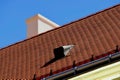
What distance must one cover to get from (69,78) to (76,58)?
114 cm

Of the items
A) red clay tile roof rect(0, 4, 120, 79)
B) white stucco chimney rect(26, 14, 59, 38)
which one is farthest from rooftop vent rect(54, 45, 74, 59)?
white stucco chimney rect(26, 14, 59, 38)

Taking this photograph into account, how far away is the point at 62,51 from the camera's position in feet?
49.7

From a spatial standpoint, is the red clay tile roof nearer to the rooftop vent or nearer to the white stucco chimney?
the rooftop vent

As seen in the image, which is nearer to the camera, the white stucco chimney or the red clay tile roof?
the red clay tile roof

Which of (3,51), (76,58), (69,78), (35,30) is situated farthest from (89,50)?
(35,30)

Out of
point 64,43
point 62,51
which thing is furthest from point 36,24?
point 62,51

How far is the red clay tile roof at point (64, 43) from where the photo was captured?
1435cm

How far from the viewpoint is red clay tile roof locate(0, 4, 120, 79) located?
14.4 m

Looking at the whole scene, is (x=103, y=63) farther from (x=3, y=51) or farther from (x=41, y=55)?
(x=3, y=51)

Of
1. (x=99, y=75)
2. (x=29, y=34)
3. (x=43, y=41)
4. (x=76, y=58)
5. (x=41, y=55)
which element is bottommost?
(x=99, y=75)

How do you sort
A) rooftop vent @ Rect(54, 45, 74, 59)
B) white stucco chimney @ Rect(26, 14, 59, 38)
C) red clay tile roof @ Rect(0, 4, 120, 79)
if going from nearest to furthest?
1. red clay tile roof @ Rect(0, 4, 120, 79)
2. rooftop vent @ Rect(54, 45, 74, 59)
3. white stucco chimney @ Rect(26, 14, 59, 38)

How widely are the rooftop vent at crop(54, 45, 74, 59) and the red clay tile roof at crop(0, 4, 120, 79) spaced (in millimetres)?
172

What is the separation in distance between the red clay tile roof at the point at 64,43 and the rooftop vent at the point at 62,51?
0.17 meters

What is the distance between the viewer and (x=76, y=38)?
16.3 meters
